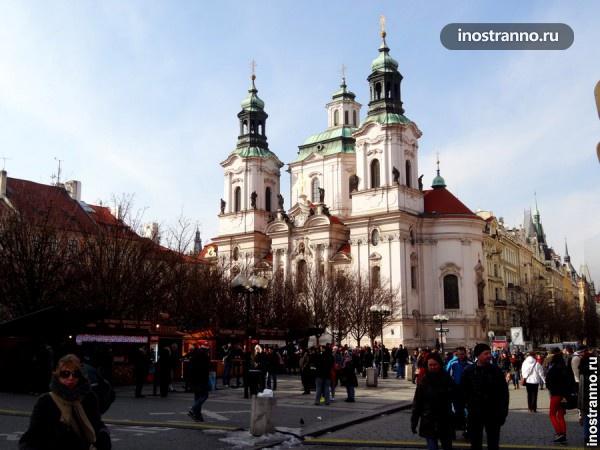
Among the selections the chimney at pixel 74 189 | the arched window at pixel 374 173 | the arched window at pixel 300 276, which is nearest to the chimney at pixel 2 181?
the chimney at pixel 74 189

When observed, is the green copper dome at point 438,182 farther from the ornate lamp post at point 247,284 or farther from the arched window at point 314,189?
the ornate lamp post at point 247,284

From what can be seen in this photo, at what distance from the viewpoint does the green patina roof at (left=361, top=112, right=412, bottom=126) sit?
64.8 metres

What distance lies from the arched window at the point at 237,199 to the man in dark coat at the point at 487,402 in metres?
68.0

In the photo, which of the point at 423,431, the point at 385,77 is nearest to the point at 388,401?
the point at 423,431

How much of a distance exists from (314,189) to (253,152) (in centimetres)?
854

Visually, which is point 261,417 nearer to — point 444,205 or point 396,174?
point 396,174

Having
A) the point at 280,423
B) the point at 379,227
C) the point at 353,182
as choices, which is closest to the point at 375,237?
the point at 379,227

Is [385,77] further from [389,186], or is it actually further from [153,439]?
[153,439]

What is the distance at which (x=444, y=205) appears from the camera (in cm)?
6662

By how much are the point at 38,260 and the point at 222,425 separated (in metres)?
17.9

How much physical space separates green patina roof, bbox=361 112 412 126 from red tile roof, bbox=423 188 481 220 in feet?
27.4

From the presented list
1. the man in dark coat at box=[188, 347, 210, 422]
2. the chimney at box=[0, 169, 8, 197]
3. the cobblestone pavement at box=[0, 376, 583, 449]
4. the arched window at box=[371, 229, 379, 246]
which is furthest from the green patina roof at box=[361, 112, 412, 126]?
the man in dark coat at box=[188, 347, 210, 422]

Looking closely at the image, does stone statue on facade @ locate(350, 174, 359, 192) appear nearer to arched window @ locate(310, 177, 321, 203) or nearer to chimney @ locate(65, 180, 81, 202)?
arched window @ locate(310, 177, 321, 203)

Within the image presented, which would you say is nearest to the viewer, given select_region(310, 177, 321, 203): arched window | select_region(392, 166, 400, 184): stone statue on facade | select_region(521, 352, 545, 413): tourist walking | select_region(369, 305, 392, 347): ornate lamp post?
select_region(521, 352, 545, 413): tourist walking
